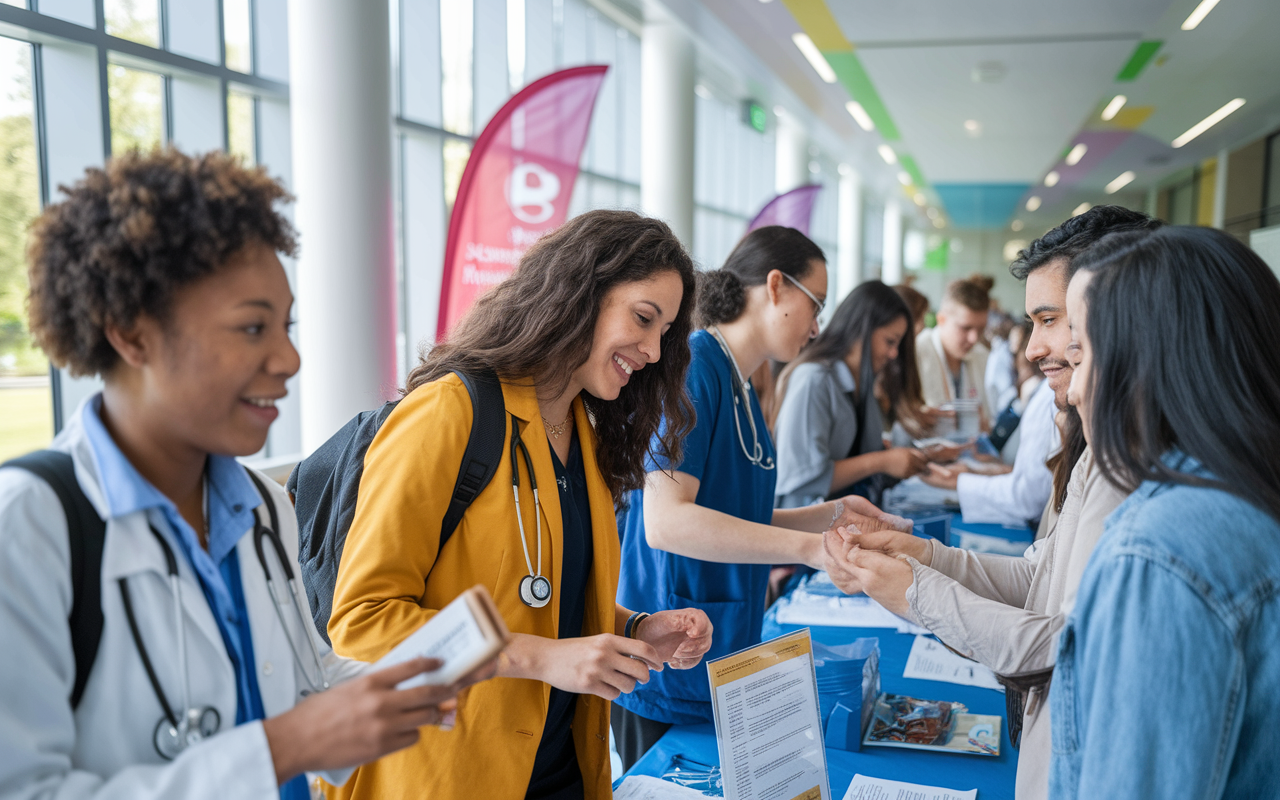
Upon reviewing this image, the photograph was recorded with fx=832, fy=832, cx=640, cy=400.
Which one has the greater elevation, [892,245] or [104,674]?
[892,245]

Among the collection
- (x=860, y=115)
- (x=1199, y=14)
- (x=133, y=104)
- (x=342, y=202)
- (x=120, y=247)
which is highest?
(x=860, y=115)

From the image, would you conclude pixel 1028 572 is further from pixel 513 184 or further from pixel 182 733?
pixel 513 184

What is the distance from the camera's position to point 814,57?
26.5ft

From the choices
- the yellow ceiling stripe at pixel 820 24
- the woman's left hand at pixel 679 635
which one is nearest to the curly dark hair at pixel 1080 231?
the woman's left hand at pixel 679 635

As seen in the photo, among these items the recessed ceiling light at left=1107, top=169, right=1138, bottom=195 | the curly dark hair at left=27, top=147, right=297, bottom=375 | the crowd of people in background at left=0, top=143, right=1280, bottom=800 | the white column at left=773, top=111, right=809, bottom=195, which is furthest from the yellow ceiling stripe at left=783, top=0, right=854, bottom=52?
the recessed ceiling light at left=1107, top=169, right=1138, bottom=195

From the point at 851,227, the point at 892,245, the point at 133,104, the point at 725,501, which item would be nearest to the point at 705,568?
the point at 725,501

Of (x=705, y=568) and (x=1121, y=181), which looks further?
(x=1121, y=181)

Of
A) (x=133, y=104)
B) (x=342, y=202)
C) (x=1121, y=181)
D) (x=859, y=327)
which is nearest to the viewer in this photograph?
(x=859, y=327)

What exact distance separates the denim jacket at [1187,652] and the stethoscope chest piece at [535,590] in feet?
2.55

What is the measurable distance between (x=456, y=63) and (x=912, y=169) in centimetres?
1095

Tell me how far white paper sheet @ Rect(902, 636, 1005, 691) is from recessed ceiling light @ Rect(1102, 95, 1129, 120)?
29.9 feet

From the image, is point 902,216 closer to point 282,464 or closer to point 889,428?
point 889,428

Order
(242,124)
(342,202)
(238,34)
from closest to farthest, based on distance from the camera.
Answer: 1. (342,202)
2. (238,34)
3. (242,124)

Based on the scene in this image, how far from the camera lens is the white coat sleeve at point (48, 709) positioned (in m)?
0.70
